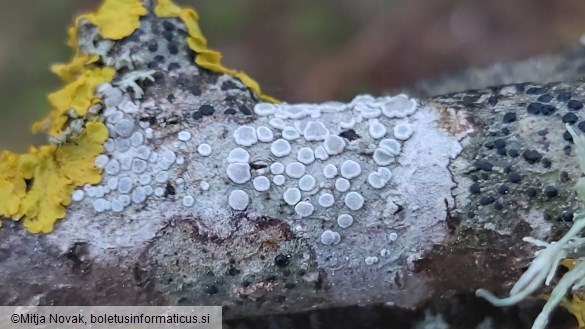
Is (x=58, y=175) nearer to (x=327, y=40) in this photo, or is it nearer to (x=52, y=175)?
(x=52, y=175)

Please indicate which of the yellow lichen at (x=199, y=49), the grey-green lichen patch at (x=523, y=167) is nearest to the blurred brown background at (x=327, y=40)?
the yellow lichen at (x=199, y=49)

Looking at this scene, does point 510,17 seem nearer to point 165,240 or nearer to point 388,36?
point 388,36

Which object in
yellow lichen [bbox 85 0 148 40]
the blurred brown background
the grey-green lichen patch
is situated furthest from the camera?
the blurred brown background

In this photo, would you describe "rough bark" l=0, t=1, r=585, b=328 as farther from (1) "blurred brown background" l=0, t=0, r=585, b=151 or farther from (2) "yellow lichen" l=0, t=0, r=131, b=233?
(1) "blurred brown background" l=0, t=0, r=585, b=151

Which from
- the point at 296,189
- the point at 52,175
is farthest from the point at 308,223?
the point at 52,175

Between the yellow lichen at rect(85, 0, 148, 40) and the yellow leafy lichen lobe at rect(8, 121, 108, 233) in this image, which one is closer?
the yellow leafy lichen lobe at rect(8, 121, 108, 233)

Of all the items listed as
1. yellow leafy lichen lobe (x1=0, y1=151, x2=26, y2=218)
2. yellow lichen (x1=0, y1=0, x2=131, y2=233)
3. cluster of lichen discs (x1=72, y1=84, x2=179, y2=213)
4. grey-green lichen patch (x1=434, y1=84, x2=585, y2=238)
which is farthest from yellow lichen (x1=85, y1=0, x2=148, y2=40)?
grey-green lichen patch (x1=434, y1=84, x2=585, y2=238)

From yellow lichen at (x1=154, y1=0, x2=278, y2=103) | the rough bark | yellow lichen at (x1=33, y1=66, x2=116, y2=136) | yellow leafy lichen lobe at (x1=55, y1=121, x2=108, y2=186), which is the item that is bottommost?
the rough bark

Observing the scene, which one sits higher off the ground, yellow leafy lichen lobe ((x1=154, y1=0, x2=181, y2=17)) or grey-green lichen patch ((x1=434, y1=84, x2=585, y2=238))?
yellow leafy lichen lobe ((x1=154, y1=0, x2=181, y2=17))

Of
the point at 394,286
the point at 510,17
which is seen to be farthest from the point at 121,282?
the point at 510,17

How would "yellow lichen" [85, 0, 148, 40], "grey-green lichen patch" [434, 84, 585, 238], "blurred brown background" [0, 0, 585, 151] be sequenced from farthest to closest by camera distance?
"blurred brown background" [0, 0, 585, 151] < "yellow lichen" [85, 0, 148, 40] < "grey-green lichen patch" [434, 84, 585, 238]
